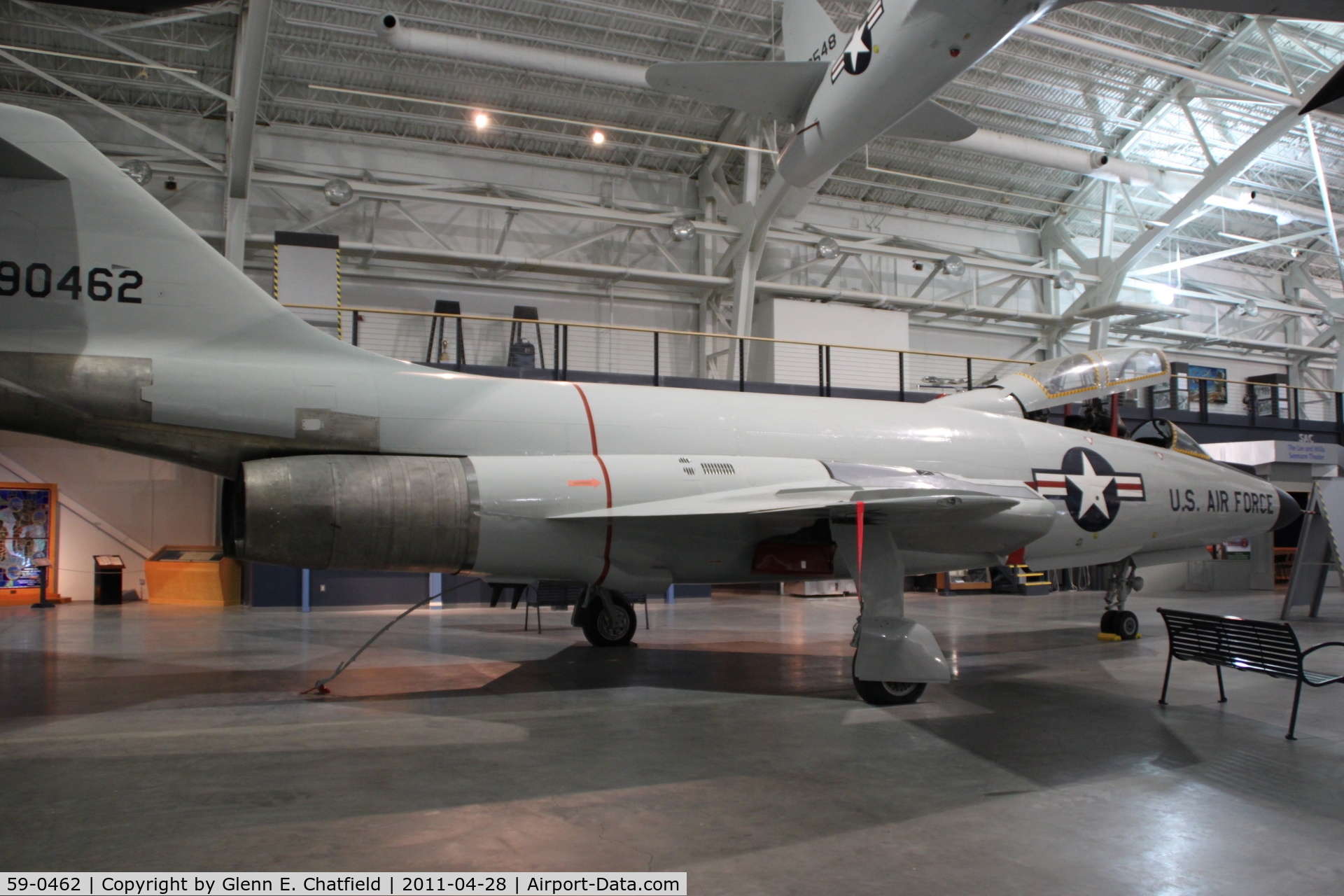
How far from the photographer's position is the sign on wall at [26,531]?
14305mm

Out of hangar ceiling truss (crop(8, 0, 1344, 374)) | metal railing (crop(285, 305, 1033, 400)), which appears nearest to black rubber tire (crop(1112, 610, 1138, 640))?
metal railing (crop(285, 305, 1033, 400))

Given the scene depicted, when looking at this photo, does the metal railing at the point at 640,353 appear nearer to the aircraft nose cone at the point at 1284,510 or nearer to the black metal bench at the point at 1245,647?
the aircraft nose cone at the point at 1284,510

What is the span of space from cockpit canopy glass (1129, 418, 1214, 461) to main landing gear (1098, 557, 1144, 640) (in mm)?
1497

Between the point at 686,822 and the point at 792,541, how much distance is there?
150 inches

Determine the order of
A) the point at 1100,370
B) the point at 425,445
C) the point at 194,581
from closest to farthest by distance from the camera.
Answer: the point at 425,445, the point at 1100,370, the point at 194,581

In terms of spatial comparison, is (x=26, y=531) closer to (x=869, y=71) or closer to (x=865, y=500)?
(x=865, y=500)

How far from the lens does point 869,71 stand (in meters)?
8.73

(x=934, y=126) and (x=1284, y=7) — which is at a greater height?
(x=934, y=126)

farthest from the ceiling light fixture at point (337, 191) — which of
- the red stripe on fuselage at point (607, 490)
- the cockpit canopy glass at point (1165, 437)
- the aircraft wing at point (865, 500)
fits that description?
the cockpit canopy glass at point (1165, 437)

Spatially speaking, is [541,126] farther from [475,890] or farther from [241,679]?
[475,890]

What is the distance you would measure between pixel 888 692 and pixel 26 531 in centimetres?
1551

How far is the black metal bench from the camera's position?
498 centimetres

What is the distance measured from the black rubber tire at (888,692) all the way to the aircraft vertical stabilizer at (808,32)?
302 inches

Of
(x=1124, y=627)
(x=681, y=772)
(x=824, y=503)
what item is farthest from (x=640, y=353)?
(x=681, y=772)
